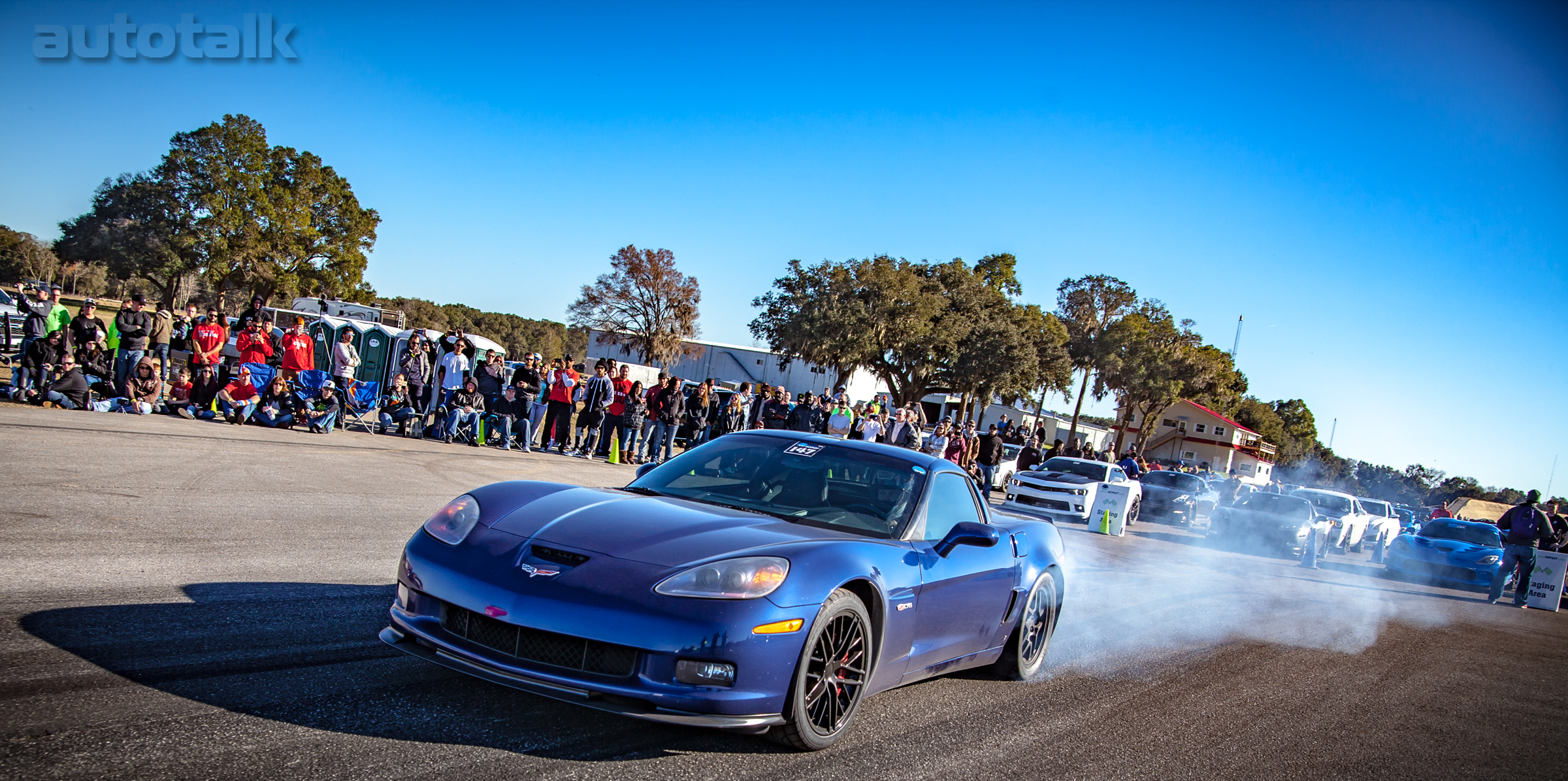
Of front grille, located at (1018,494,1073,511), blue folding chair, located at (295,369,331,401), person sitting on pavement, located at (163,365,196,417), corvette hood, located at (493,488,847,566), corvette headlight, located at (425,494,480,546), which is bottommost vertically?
person sitting on pavement, located at (163,365,196,417)

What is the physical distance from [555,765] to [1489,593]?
18.0 metres

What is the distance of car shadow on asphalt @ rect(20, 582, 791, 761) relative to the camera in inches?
129

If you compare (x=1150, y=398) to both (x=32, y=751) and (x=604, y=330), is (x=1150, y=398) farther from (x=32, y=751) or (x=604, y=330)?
(x=32, y=751)

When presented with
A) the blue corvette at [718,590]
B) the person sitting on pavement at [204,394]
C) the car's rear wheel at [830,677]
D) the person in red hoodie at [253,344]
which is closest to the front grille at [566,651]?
the blue corvette at [718,590]

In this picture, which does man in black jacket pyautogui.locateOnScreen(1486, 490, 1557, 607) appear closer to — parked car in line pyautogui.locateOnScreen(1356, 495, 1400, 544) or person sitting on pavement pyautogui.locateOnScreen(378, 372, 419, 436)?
parked car in line pyautogui.locateOnScreen(1356, 495, 1400, 544)

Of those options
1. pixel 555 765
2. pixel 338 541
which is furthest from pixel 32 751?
pixel 338 541

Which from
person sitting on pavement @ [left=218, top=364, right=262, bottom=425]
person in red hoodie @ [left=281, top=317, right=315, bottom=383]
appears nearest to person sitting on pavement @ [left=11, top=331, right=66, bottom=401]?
person sitting on pavement @ [left=218, top=364, right=262, bottom=425]

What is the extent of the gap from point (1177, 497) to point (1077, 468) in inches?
142

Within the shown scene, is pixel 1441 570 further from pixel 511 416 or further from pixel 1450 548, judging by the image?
pixel 511 416

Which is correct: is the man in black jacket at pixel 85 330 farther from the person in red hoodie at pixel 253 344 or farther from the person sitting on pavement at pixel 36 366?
the person in red hoodie at pixel 253 344

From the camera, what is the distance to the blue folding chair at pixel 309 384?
46.7 feet

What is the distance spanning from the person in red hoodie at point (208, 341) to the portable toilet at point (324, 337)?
20.8 feet

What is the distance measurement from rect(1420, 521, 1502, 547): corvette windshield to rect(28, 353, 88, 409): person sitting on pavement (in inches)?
893

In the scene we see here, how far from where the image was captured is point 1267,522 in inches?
735
